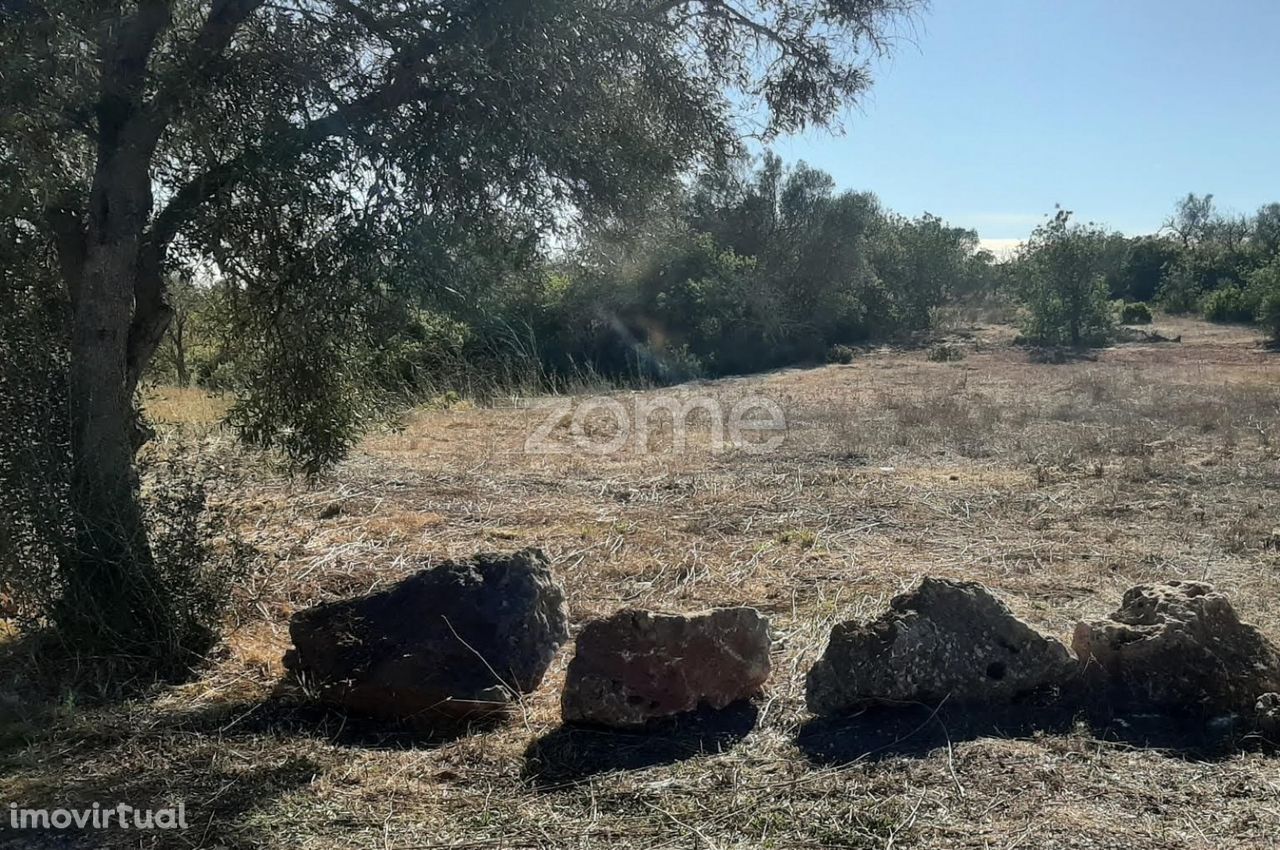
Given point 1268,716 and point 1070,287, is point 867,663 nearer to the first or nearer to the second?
point 1268,716

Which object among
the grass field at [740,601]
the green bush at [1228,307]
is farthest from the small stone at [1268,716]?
the green bush at [1228,307]

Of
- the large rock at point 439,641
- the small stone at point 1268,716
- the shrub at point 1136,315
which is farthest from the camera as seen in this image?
the shrub at point 1136,315

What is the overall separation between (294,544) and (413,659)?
2.90 metres

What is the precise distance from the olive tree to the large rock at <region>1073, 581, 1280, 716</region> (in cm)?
283

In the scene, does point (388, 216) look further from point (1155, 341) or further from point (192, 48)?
point (1155, 341)

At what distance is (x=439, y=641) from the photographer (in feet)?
13.4

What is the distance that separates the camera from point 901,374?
2075 cm

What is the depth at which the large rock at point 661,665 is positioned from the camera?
3752 mm

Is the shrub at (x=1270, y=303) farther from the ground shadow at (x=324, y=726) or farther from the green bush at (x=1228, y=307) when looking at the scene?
the ground shadow at (x=324, y=726)

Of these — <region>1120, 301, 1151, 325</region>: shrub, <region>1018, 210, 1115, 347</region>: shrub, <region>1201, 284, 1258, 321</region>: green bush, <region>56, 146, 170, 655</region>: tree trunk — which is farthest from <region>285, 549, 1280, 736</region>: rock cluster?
<region>1201, 284, 1258, 321</region>: green bush

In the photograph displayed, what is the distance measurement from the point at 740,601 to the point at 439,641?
6.54 ft

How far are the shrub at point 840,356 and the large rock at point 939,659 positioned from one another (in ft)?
72.3

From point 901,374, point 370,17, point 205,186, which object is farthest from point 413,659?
point 901,374

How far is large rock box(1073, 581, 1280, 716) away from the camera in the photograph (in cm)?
363
